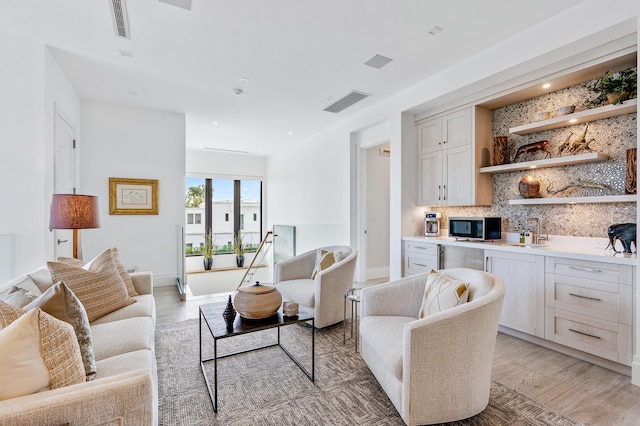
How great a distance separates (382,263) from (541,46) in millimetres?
3984

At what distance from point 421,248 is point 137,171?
4.45 m

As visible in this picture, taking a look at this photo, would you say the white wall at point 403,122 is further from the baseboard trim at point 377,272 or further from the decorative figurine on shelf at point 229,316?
the decorative figurine on shelf at point 229,316

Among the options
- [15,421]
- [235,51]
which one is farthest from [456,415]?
[235,51]

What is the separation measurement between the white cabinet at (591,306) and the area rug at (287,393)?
3.03ft

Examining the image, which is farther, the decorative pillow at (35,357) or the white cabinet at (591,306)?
the white cabinet at (591,306)

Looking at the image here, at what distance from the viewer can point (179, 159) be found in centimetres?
525

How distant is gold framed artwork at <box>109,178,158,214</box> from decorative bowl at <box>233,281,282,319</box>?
3687 mm

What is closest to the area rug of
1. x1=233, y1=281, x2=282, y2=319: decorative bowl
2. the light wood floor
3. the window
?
the light wood floor

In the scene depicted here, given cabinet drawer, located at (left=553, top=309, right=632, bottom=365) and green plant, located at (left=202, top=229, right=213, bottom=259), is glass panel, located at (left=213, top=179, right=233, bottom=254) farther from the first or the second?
cabinet drawer, located at (left=553, top=309, right=632, bottom=365)

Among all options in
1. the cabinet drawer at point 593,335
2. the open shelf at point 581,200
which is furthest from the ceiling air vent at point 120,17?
the cabinet drawer at point 593,335

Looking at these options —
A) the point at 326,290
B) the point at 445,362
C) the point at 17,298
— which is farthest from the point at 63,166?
the point at 445,362

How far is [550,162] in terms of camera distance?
3053 mm

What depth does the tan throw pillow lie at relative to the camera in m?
2.09

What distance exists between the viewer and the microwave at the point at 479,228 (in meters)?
3.46
